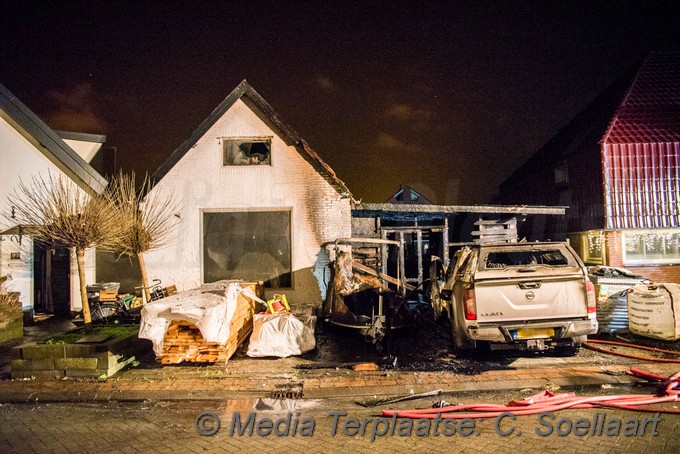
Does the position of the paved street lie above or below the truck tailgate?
below

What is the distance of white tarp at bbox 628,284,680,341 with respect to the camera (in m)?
7.13

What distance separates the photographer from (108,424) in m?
4.75

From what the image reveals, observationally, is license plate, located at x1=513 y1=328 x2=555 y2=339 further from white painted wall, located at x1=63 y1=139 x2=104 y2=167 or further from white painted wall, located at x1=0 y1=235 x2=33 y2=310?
white painted wall, located at x1=63 y1=139 x2=104 y2=167

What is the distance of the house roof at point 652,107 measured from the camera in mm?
13547

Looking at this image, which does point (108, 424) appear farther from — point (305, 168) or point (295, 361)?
point (305, 168)

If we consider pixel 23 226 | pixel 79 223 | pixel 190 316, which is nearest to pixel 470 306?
pixel 190 316

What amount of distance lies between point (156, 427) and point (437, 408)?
3.35m

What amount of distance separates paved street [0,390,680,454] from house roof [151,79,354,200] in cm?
643

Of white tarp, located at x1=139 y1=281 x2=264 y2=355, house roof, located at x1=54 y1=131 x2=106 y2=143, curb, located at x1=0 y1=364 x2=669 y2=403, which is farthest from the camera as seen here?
house roof, located at x1=54 y1=131 x2=106 y2=143

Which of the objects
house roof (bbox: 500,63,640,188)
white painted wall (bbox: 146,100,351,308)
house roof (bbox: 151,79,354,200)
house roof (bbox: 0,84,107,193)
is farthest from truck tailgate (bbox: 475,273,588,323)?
house roof (bbox: 0,84,107,193)

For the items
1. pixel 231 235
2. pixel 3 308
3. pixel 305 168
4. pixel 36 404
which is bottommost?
pixel 36 404

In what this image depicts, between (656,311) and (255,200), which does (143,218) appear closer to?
(255,200)

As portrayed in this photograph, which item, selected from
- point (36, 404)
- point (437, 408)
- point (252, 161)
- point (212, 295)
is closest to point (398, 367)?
point (437, 408)

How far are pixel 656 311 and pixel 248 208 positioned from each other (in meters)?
9.27
